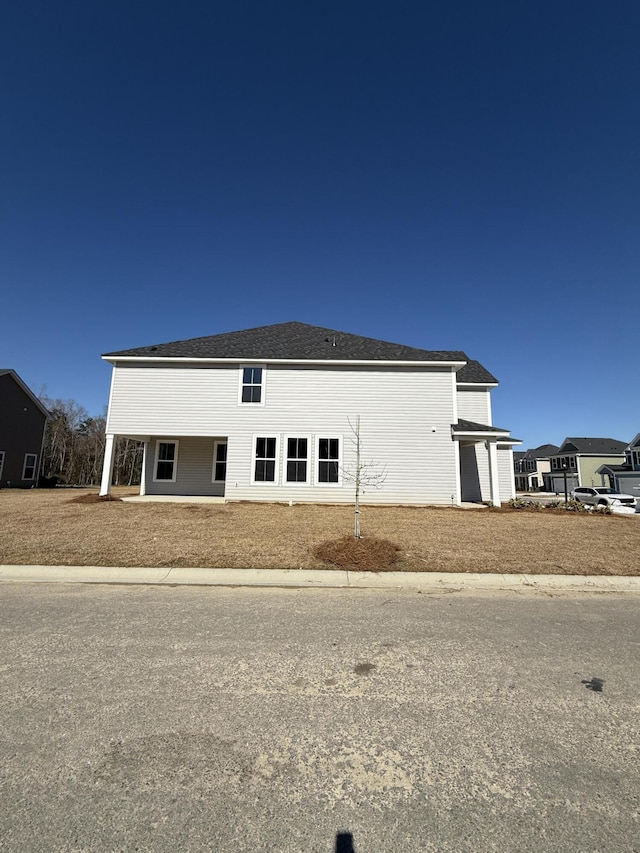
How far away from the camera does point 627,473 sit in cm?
2873

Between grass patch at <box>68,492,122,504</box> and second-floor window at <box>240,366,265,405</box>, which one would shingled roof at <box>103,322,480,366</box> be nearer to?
second-floor window at <box>240,366,265,405</box>

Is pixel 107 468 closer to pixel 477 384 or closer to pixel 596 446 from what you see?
pixel 477 384

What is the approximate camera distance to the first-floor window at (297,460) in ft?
55.6

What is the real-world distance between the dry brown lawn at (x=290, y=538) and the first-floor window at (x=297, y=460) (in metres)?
3.62

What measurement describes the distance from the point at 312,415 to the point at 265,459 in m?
2.66

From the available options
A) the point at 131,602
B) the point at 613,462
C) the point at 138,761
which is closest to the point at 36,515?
the point at 131,602

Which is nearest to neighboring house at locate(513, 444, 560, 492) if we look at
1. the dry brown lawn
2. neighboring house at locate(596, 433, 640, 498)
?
neighboring house at locate(596, 433, 640, 498)

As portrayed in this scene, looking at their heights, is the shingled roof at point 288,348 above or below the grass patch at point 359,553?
above

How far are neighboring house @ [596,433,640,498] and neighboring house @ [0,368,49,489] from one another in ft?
135

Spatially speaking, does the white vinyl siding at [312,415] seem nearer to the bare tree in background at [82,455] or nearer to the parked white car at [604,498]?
the parked white car at [604,498]

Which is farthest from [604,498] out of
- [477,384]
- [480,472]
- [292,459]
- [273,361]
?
[273,361]

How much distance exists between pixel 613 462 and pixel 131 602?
5966cm

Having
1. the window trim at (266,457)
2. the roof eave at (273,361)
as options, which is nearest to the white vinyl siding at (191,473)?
the window trim at (266,457)

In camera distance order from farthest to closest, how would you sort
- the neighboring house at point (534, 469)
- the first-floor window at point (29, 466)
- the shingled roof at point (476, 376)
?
the neighboring house at point (534, 469) → the first-floor window at point (29, 466) → the shingled roof at point (476, 376)
